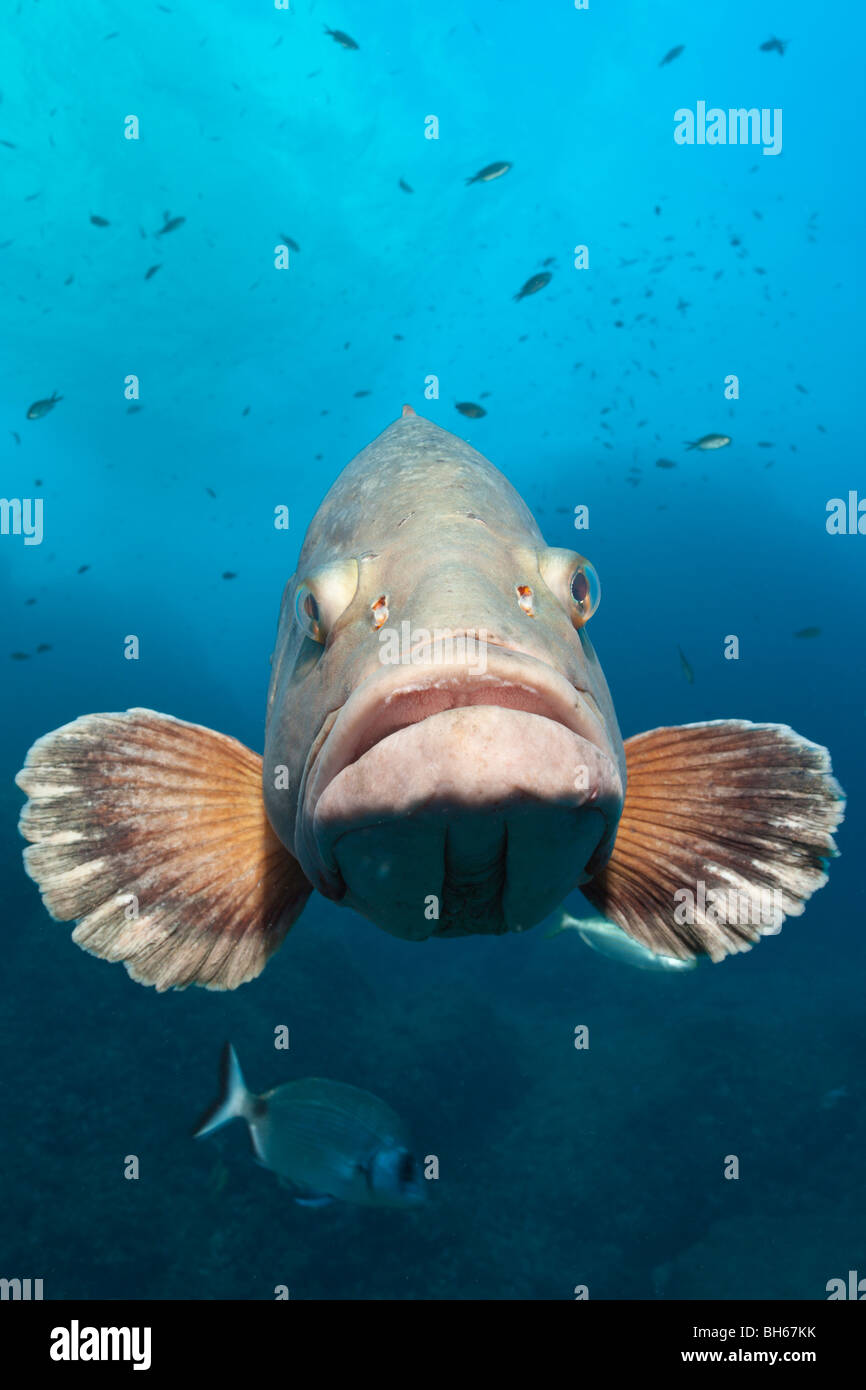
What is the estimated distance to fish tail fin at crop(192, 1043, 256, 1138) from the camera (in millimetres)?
7504

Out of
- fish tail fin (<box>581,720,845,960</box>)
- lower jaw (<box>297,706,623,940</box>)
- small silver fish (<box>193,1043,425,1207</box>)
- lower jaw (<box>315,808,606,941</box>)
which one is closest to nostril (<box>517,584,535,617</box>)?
lower jaw (<box>297,706,623,940</box>)

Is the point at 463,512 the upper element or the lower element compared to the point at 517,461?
lower

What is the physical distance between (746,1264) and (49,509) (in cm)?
7751

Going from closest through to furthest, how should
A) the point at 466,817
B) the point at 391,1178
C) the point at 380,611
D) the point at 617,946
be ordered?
the point at 466,817 → the point at 380,611 → the point at 391,1178 → the point at 617,946

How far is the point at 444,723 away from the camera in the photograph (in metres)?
2.08

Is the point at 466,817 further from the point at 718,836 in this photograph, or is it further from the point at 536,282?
the point at 536,282

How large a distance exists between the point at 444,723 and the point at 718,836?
7.74 feet

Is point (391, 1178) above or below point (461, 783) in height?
below

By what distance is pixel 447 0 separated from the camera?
98.2 feet

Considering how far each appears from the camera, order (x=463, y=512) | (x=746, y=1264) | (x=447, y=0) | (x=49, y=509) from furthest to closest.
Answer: (x=49, y=509) → (x=447, y=0) → (x=746, y=1264) → (x=463, y=512)

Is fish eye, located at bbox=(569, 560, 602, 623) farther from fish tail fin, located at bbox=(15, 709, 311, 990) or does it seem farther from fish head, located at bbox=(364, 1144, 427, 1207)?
fish head, located at bbox=(364, 1144, 427, 1207)

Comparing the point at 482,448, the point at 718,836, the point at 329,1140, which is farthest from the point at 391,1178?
the point at 482,448
